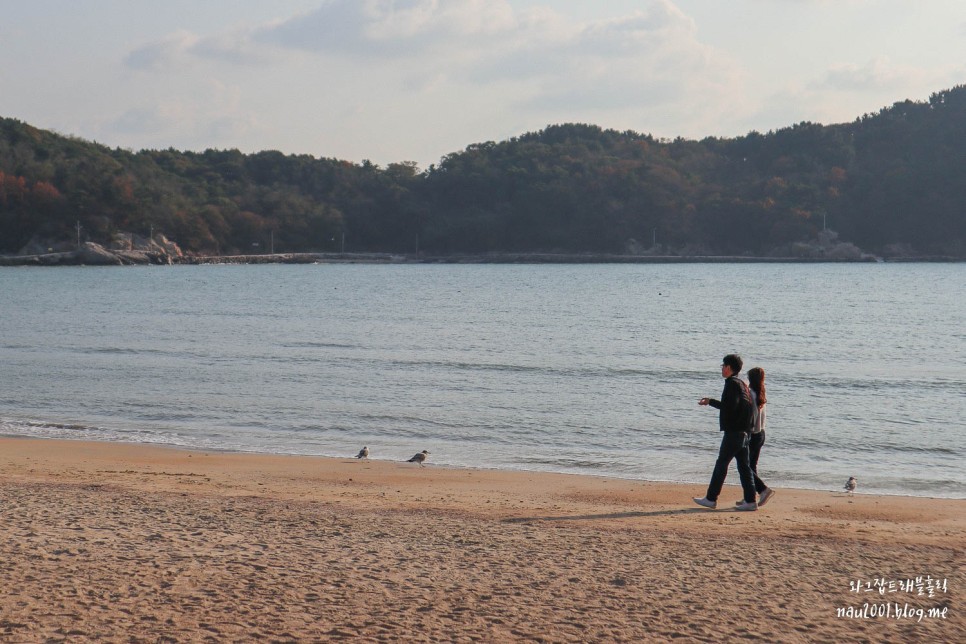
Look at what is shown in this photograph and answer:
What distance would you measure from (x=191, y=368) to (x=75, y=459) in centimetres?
1088

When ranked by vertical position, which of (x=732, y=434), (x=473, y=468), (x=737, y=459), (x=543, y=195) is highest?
(x=543, y=195)

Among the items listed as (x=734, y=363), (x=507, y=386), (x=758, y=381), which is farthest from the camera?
(x=507, y=386)

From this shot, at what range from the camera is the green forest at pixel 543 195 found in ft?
433

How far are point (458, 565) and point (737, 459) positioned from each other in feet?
11.1

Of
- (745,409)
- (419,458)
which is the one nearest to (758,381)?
(745,409)

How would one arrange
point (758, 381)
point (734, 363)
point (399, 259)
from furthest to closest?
point (399, 259), point (758, 381), point (734, 363)

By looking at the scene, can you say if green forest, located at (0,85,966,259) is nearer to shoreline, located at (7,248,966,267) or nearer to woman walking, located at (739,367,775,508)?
shoreline, located at (7,248,966,267)

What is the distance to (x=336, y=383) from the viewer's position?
20.3 metres

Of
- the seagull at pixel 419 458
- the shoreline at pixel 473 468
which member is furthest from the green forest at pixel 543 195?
the seagull at pixel 419 458

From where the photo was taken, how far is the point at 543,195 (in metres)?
150

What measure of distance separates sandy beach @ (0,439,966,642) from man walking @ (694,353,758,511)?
0.74 ft

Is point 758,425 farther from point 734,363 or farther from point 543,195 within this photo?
point 543,195

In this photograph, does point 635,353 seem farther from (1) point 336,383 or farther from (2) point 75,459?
(2) point 75,459

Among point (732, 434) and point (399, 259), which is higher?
point (399, 259)
